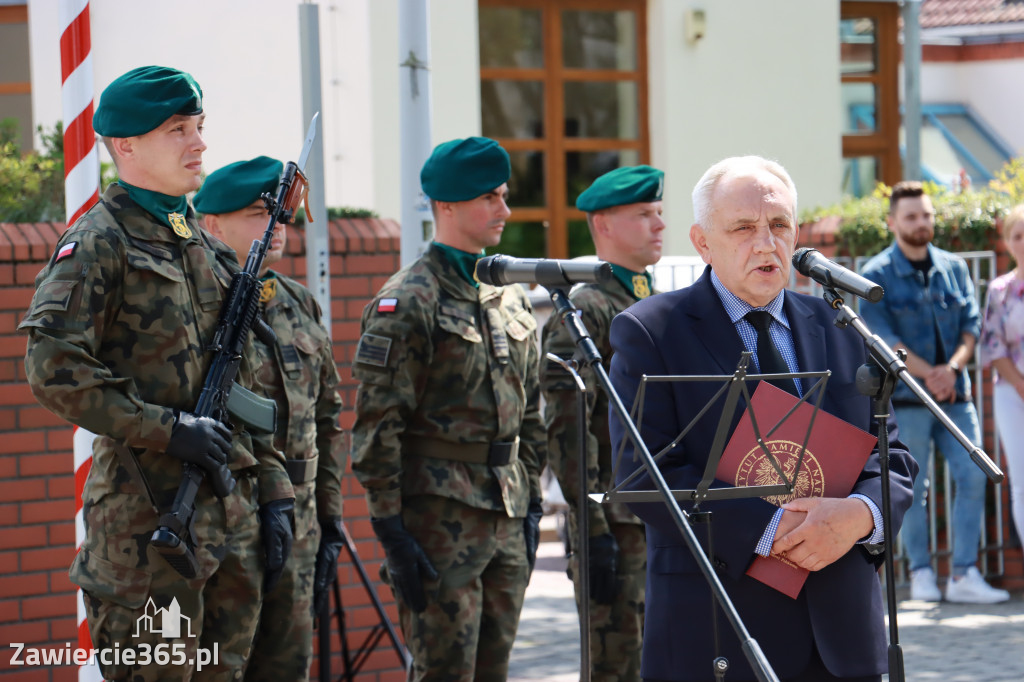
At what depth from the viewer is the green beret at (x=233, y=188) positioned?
4.88 m

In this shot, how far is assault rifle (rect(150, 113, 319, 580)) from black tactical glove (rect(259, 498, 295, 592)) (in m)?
0.26

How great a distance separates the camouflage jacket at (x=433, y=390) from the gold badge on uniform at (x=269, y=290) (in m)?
0.38

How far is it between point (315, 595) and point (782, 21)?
9370mm

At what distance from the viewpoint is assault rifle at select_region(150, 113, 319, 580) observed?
3.41 m

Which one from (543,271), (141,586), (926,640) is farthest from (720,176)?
(926,640)

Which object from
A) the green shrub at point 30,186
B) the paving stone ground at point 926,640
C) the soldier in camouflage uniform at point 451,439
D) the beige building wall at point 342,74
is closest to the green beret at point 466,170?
the soldier in camouflage uniform at point 451,439

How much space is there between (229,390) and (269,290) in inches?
47.1

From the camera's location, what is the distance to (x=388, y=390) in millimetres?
4398

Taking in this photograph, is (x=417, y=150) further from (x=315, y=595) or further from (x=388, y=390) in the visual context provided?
(x=315, y=595)

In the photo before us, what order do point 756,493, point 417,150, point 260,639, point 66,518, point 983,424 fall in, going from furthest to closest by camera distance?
point 983,424 < point 66,518 < point 417,150 < point 260,639 < point 756,493

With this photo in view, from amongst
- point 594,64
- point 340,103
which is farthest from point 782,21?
point 340,103

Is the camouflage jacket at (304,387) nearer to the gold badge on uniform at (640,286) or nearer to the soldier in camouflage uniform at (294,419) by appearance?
the soldier in camouflage uniform at (294,419)

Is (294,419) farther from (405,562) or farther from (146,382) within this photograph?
(146,382)

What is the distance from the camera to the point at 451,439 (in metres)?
4.49
